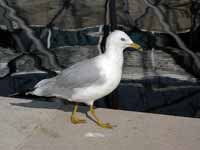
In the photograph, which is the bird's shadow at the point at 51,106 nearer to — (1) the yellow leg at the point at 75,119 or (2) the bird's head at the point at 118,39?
(1) the yellow leg at the point at 75,119

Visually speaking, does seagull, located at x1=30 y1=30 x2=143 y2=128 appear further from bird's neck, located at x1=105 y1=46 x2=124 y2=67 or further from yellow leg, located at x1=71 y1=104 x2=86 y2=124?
yellow leg, located at x1=71 y1=104 x2=86 y2=124

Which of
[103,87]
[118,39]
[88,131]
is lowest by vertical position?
[88,131]

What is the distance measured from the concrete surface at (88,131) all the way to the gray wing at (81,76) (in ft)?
1.14

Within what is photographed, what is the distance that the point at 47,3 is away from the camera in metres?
7.98

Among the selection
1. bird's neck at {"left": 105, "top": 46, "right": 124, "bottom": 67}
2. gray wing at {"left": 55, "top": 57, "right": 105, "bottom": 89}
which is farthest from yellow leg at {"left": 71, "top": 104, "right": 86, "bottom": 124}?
bird's neck at {"left": 105, "top": 46, "right": 124, "bottom": 67}

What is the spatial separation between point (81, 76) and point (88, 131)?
441 mm

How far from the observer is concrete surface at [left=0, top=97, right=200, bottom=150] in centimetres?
352

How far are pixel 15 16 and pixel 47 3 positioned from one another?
25.2 inches

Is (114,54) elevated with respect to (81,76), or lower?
elevated

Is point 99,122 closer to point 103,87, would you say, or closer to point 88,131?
point 88,131

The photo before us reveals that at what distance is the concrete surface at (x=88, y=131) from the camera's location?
3.52 m

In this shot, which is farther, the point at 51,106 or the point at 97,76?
the point at 51,106

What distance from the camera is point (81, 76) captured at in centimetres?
375

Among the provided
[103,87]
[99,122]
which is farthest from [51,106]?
[103,87]
